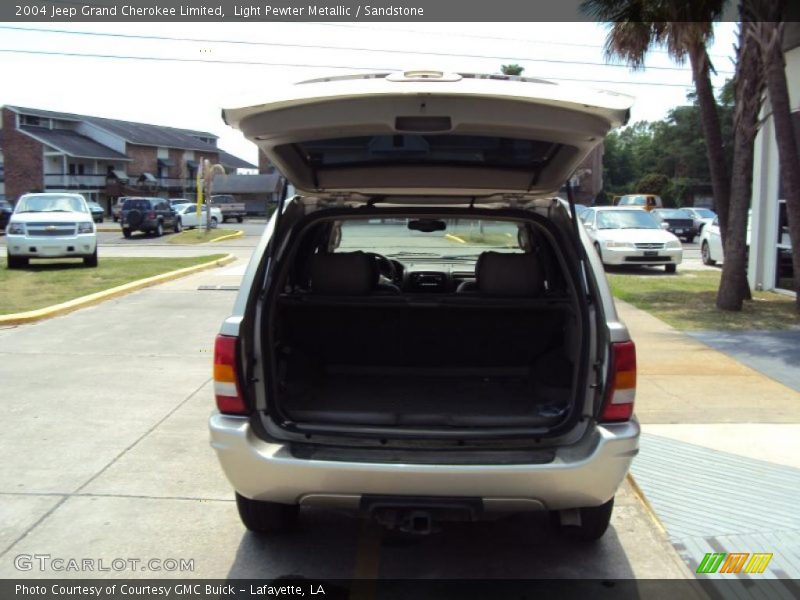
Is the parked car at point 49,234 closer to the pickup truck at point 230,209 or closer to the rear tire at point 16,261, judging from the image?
the rear tire at point 16,261

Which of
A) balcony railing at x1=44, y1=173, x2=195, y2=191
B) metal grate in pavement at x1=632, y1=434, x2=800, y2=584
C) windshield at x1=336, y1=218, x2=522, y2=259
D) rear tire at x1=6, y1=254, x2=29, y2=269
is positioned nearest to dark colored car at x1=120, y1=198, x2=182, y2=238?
rear tire at x1=6, y1=254, x2=29, y2=269

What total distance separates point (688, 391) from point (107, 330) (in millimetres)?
6788

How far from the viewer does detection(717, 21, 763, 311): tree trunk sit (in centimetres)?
1112

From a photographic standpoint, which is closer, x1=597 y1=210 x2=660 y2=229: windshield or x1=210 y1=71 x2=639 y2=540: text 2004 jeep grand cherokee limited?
x1=210 y1=71 x2=639 y2=540: text 2004 jeep grand cherokee limited

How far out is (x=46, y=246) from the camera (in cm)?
1627

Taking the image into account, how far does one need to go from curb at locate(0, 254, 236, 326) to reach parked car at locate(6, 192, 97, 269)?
2.32 m

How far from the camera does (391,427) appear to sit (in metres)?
3.61

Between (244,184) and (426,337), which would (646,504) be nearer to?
(426,337)

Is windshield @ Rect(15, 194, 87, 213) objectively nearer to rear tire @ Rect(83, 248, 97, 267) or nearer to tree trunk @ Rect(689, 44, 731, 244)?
rear tire @ Rect(83, 248, 97, 267)

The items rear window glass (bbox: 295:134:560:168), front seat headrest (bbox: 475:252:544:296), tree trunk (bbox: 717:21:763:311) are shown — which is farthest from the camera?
tree trunk (bbox: 717:21:763:311)

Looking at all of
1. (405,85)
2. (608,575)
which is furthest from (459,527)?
(405,85)

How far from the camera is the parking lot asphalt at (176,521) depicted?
3.88m

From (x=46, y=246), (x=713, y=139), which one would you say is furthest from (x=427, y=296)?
(x=46, y=246)

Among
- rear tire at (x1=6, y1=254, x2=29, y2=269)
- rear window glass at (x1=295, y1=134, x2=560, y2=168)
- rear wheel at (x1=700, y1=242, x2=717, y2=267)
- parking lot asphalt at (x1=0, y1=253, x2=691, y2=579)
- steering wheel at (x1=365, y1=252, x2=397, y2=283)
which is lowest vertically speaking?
parking lot asphalt at (x1=0, y1=253, x2=691, y2=579)
